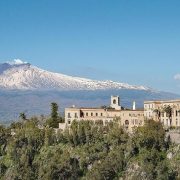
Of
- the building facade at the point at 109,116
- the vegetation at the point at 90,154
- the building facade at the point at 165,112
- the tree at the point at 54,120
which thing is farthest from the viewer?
the tree at the point at 54,120

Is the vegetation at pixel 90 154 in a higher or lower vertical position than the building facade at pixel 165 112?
lower

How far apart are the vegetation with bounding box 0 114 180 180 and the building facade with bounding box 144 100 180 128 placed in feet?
22.4

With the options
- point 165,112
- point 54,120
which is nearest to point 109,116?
point 54,120

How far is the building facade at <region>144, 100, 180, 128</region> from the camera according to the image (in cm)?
13038

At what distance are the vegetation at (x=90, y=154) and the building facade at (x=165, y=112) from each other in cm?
684

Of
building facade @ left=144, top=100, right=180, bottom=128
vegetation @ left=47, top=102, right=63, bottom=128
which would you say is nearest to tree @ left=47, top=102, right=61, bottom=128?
vegetation @ left=47, top=102, right=63, bottom=128

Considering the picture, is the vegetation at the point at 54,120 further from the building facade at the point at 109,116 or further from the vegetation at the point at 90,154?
the vegetation at the point at 90,154

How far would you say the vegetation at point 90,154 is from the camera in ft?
387

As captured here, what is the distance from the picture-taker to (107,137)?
127 metres

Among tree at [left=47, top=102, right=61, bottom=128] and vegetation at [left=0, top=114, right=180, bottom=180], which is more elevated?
tree at [left=47, top=102, right=61, bottom=128]

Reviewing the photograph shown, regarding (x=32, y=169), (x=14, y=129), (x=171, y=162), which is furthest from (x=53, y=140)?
(x=171, y=162)

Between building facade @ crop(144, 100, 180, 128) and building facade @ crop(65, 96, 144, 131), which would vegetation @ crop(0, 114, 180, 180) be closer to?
building facade @ crop(65, 96, 144, 131)

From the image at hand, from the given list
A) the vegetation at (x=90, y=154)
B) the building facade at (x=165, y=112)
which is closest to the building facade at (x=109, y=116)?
the building facade at (x=165, y=112)

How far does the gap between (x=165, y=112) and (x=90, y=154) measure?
Result: 1810 cm
